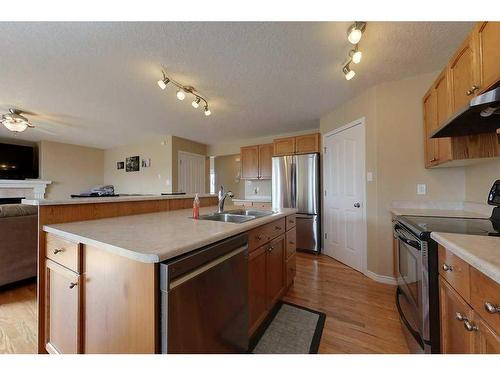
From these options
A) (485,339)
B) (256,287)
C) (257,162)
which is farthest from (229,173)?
(485,339)

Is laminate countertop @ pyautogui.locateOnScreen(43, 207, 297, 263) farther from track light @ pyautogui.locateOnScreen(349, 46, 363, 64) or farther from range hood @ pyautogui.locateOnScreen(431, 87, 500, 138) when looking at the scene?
track light @ pyautogui.locateOnScreen(349, 46, 363, 64)

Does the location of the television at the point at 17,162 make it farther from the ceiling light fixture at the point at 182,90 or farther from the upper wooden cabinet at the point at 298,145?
the upper wooden cabinet at the point at 298,145

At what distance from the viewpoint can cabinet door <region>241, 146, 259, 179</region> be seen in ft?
15.1

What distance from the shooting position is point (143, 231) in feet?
3.63

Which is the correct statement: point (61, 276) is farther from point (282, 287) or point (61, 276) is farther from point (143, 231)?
point (282, 287)

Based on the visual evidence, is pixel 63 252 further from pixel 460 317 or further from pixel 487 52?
pixel 487 52

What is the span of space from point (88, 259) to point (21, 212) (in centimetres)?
216

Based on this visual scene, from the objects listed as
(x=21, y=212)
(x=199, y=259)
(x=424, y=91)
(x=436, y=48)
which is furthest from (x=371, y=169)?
(x=21, y=212)

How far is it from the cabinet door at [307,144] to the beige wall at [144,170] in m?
2.91

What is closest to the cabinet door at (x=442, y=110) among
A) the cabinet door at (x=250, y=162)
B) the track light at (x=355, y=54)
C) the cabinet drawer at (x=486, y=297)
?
the track light at (x=355, y=54)

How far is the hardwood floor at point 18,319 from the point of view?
1397 millimetres

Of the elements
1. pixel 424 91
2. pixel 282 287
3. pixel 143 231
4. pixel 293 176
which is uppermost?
pixel 424 91

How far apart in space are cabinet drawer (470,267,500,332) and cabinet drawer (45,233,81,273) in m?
1.69

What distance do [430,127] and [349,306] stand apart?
190 centimetres
